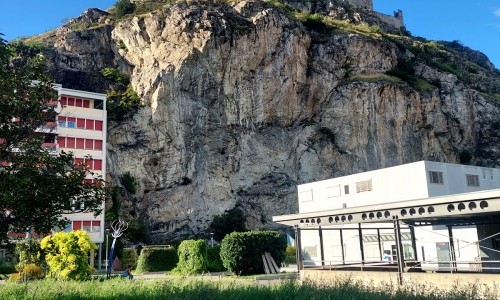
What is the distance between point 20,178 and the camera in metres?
11.9

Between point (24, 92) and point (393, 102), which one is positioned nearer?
point (24, 92)

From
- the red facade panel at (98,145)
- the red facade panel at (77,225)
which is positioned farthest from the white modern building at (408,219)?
the red facade panel at (98,145)

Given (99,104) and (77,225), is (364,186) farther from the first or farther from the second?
(99,104)

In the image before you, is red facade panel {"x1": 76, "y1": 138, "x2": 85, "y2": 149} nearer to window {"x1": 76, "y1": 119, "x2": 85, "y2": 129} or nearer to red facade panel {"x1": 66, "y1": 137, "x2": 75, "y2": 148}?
red facade panel {"x1": 66, "y1": 137, "x2": 75, "y2": 148}

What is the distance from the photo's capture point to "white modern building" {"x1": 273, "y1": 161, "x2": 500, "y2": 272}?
19.7m

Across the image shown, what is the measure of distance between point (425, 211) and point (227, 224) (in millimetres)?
36751

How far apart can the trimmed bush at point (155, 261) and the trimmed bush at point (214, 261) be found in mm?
3738

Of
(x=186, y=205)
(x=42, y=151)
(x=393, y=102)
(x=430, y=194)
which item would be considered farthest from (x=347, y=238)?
(x=393, y=102)

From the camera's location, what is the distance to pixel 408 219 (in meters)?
22.0

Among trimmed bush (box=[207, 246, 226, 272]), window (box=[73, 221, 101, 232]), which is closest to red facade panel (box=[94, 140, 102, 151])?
window (box=[73, 221, 101, 232])

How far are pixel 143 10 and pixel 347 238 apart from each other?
55176 mm

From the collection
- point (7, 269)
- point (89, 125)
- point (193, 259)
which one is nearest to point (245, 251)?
point (193, 259)

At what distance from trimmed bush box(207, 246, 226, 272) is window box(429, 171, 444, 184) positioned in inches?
725

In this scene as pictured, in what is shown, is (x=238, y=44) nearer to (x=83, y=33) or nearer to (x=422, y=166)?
(x=83, y=33)
